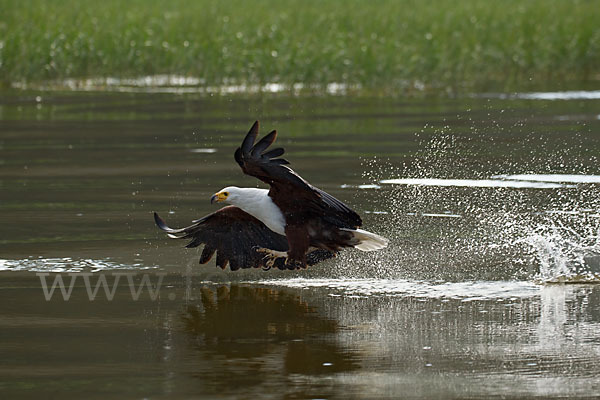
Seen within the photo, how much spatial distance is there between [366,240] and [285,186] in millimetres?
824

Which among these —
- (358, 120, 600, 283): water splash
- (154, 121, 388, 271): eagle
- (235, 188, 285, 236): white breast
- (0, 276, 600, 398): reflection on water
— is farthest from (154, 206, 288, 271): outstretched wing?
(358, 120, 600, 283): water splash

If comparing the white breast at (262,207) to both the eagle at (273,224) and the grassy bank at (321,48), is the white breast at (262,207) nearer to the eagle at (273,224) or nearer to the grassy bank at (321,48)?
the eagle at (273,224)

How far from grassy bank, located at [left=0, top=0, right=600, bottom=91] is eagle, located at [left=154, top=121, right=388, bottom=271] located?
15.7 metres

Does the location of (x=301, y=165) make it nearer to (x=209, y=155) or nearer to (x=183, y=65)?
(x=209, y=155)

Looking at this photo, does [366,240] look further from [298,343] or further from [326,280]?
[298,343]

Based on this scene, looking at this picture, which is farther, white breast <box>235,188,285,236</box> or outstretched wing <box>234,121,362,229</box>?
white breast <box>235,188,285,236</box>

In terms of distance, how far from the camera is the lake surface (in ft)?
21.2

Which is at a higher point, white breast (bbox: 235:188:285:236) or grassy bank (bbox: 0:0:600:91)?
grassy bank (bbox: 0:0:600:91)

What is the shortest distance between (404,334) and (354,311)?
0.66 meters

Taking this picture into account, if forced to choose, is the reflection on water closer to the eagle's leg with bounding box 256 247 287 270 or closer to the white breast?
the eagle's leg with bounding box 256 247 287 270

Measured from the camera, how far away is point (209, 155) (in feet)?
50.7

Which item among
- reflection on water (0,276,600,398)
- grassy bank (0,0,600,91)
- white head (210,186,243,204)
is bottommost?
reflection on water (0,276,600,398)

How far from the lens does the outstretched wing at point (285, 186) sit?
24.8ft

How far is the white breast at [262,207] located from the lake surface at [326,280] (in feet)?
1.60
